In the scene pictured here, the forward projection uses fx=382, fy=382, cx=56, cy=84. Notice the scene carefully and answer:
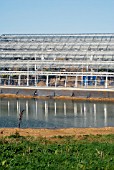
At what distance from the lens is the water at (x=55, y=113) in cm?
2284

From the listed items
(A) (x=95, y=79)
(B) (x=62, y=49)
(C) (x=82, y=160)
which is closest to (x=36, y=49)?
(B) (x=62, y=49)

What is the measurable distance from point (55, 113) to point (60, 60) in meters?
14.0

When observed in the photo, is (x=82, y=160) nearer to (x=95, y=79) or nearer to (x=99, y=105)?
(x=99, y=105)

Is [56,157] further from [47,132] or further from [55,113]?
[55,113]

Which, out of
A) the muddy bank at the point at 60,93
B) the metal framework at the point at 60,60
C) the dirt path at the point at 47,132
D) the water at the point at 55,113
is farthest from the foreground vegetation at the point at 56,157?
the metal framework at the point at 60,60

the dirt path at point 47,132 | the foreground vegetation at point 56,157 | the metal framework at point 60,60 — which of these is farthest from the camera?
the metal framework at point 60,60

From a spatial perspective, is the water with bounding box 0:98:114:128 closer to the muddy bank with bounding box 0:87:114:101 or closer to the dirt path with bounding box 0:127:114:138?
the muddy bank with bounding box 0:87:114:101

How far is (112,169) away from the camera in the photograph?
848 cm

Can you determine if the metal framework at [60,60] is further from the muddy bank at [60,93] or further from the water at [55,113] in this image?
the water at [55,113]

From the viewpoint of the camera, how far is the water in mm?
22844

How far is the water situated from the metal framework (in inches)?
209

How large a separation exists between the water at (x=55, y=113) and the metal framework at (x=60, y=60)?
531cm

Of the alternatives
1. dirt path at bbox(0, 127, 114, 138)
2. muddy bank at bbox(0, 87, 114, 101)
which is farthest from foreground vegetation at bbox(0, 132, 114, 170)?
muddy bank at bbox(0, 87, 114, 101)

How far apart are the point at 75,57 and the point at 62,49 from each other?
2874mm
